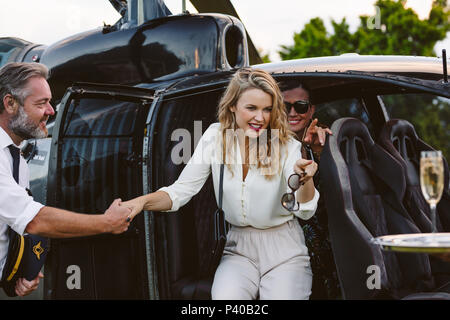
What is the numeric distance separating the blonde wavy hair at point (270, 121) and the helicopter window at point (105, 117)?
1042mm

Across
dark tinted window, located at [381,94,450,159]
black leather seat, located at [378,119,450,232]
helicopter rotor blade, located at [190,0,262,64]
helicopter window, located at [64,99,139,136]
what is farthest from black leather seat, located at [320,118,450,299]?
dark tinted window, located at [381,94,450,159]

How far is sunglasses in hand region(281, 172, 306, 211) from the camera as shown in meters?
2.47

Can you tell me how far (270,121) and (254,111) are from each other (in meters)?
0.11

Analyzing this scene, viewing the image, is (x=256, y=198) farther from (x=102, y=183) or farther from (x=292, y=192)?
(x=102, y=183)

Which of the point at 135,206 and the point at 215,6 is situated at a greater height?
the point at 215,6

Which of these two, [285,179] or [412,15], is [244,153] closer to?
[285,179]

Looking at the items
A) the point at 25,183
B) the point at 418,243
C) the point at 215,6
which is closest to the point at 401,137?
the point at 418,243

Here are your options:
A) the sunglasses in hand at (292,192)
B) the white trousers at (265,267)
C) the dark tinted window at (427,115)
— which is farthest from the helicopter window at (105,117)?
the dark tinted window at (427,115)

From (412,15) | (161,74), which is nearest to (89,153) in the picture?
(161,74)

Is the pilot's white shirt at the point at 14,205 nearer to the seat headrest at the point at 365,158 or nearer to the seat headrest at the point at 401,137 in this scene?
the seat headrest at the point at 365,158

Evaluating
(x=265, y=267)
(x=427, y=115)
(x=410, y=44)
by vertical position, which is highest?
(x=410, y=44)

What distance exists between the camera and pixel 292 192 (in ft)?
8.23

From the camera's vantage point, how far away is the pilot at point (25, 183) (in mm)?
2553
